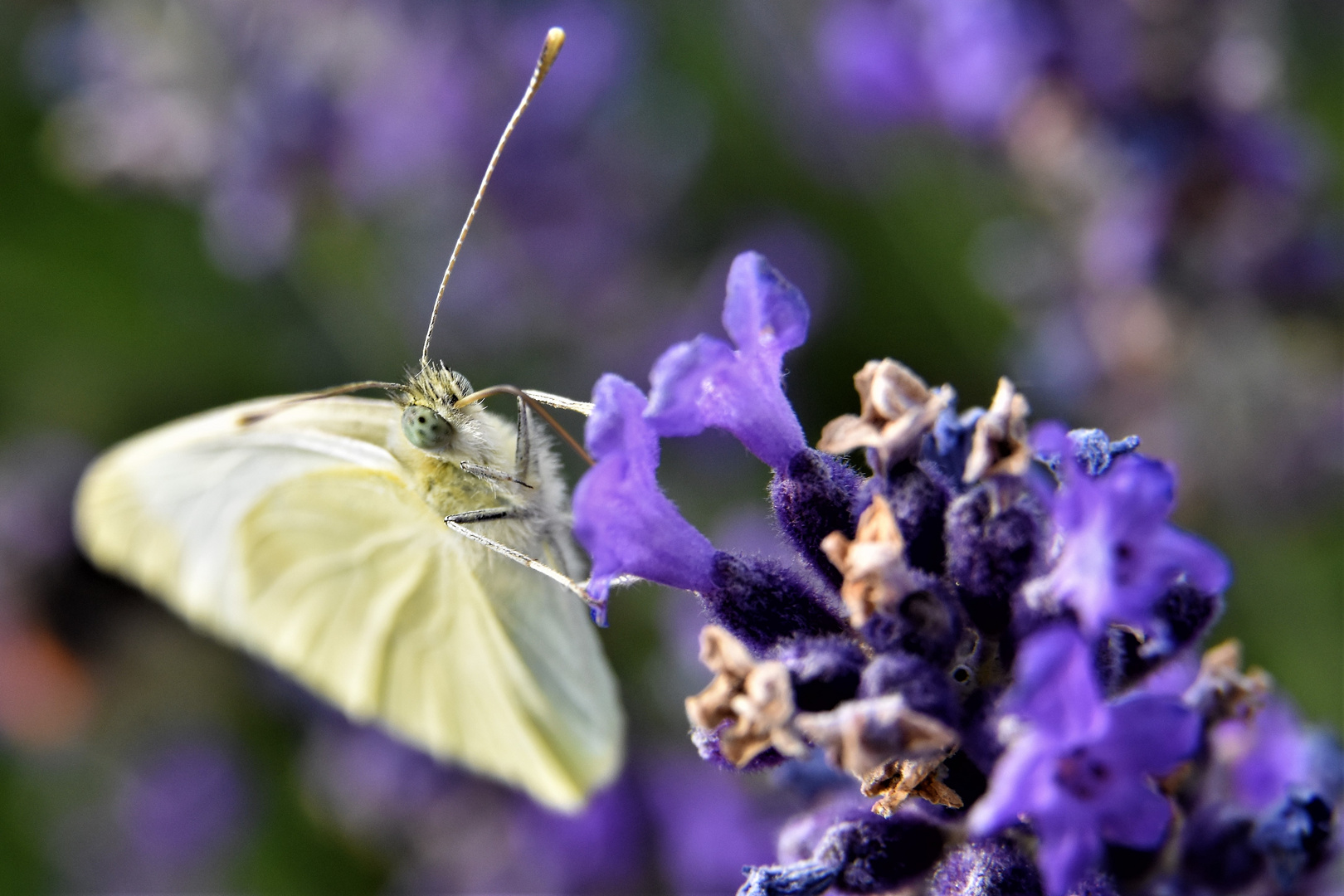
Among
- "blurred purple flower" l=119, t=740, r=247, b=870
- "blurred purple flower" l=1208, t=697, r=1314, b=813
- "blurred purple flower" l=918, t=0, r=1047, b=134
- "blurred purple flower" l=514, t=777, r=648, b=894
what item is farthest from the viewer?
"blurred purple flower" l=119, t=740, r=247, b=870

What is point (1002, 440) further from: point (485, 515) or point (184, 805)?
point (184, 805)

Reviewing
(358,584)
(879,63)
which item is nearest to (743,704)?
(358,584)

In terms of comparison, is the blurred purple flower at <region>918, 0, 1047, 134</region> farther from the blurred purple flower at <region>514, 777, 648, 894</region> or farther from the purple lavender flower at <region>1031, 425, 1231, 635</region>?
the purple lavender flower at <region>1031, 425, 1231, 635</region>

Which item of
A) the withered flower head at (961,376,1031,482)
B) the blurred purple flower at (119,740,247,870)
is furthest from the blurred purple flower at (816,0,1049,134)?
the blurred purple flower at (119,740,247,870)

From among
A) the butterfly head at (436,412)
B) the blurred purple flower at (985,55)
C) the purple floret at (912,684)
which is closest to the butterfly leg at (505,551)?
the butterfly head at (436,412)

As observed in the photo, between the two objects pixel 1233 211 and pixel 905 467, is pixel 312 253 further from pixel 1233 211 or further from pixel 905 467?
pixel 905 467

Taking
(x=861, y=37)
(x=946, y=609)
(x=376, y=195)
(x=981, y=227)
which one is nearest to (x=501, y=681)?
(x=946, y=609)

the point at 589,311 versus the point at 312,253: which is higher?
the point at 589,311
